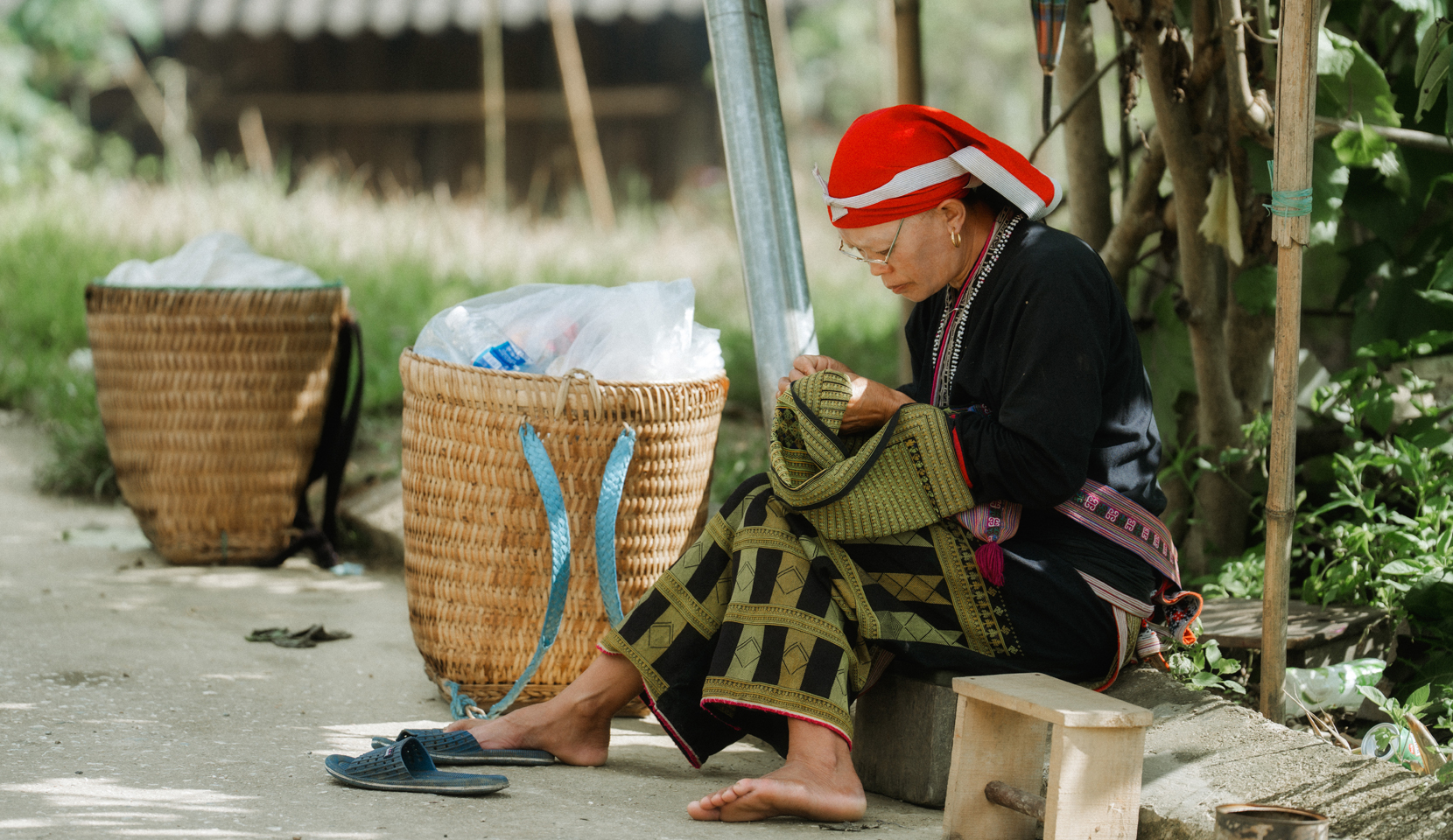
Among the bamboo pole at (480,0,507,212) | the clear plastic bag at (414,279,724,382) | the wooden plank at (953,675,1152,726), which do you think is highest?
the bamboo pole at (480,0,507,212)

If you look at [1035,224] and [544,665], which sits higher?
[1035,224]

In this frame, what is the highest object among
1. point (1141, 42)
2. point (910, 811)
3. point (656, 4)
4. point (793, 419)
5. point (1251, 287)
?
point (656, 4)

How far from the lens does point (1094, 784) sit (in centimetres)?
184

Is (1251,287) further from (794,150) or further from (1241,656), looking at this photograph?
(794,150)

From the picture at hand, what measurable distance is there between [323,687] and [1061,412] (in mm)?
1730

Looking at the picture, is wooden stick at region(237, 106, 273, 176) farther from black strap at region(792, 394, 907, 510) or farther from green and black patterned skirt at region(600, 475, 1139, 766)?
black strap at region(792, 394, 907, 510)

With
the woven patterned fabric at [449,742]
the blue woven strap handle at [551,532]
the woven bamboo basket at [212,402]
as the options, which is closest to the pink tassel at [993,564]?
the blue woven strap handle at [551,532]

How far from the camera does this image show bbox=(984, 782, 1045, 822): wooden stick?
1922 millimetres

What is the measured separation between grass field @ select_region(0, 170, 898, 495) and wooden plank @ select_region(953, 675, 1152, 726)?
2.15 meters

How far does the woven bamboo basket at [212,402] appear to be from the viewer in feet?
12.3

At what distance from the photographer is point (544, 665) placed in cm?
272

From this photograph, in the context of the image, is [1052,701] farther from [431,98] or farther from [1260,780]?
[431,98]

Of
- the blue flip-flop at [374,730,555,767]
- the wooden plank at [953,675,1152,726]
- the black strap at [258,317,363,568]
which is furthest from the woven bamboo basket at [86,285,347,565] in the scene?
the wooden plank at [953,675,1152,726]

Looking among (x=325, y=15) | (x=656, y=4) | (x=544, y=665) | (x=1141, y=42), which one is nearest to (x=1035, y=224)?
(x=1141, y=42)
